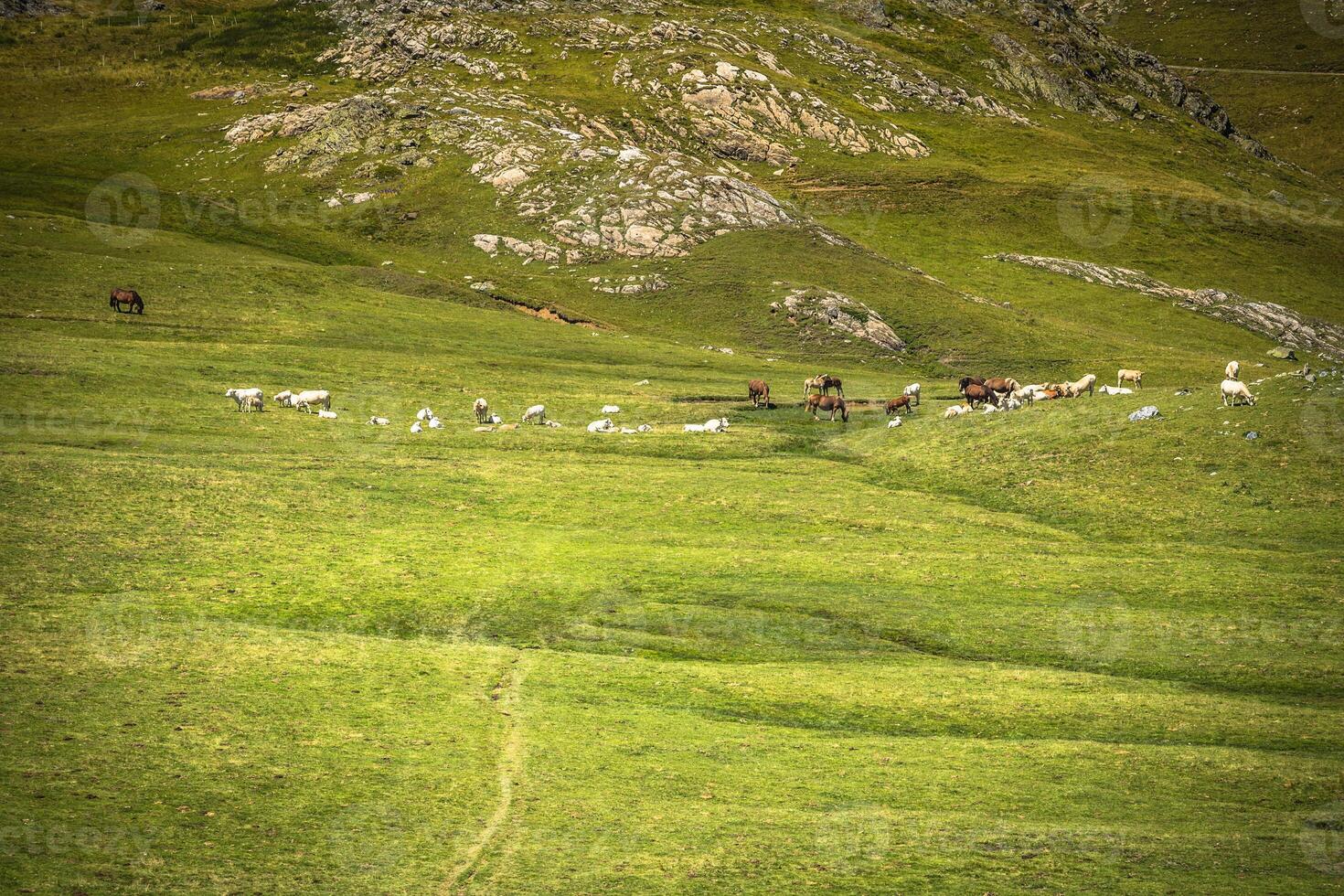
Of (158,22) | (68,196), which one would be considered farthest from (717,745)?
(158,22)

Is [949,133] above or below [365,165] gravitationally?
above

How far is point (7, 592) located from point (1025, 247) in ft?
466

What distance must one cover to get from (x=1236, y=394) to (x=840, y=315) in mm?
57483

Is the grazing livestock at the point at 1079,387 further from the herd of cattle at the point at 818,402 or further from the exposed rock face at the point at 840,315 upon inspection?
the exposed rock face at the point at 840,315

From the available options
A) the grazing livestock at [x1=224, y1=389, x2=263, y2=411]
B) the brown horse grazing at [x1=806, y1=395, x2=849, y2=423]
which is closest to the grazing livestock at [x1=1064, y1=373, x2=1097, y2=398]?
the brown horse grazing at [x1=806, y1=395, x2=849, y2=423]

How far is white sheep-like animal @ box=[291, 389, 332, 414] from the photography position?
5766 cm

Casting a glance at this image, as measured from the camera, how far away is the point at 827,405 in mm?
67125

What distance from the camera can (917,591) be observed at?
35531 millimetres

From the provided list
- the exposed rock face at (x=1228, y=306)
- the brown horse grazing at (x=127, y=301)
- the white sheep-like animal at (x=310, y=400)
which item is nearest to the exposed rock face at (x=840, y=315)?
the exposed rock face at (x=1228, y=306)

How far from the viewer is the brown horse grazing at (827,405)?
66125 mm

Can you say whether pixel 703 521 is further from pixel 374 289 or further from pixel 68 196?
pixel 68 196

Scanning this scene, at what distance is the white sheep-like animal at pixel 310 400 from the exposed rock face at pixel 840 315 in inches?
2289

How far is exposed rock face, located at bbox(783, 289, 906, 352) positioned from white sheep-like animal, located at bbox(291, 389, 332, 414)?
58140 millimetres

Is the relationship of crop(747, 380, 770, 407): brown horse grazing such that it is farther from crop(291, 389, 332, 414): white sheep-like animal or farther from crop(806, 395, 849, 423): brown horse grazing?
crop(291, 389, 332, 414): white sheep-like animal
